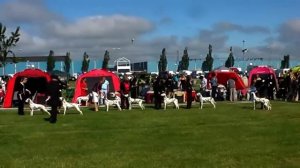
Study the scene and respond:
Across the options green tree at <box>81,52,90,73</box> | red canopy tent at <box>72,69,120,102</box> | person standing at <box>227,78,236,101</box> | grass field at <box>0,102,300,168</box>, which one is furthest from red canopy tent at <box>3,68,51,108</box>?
green tree at <box>81,52,90,73</box>

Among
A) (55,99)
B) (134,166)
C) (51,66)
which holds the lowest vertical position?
(134,166)

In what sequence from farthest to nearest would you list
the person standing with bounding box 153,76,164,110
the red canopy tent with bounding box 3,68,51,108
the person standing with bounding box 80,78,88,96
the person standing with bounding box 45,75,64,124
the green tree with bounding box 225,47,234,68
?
the green tree with bounding box 225,47,234,68 < the person standing with bounding box 80,78,88,96 < the red canopy tent with bounding box 3,68,51,108 < the person standing with bounding box 153,76,164,110 < the person standing with bounding box 45,75,64,124

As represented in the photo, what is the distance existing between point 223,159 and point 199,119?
802cm

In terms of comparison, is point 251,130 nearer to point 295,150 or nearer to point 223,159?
point 295,150

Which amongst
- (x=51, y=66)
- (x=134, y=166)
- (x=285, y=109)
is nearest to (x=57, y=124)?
(x=134, y=166)

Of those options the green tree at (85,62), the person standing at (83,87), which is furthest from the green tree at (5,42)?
the green tree at (85,62)

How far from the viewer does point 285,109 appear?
75.0ft

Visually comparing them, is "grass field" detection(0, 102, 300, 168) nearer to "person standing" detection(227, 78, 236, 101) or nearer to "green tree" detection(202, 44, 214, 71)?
"person standing" detection(227, 78, 236, 101)

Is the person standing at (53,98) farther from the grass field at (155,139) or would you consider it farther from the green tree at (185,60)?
the green tree at (185,60)

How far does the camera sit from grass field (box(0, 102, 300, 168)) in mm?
11641

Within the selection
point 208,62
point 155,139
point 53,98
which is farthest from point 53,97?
point 208,62

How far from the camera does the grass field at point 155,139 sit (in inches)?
458

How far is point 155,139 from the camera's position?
15.1 m

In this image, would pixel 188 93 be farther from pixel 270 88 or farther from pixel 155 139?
pixel 155 139
